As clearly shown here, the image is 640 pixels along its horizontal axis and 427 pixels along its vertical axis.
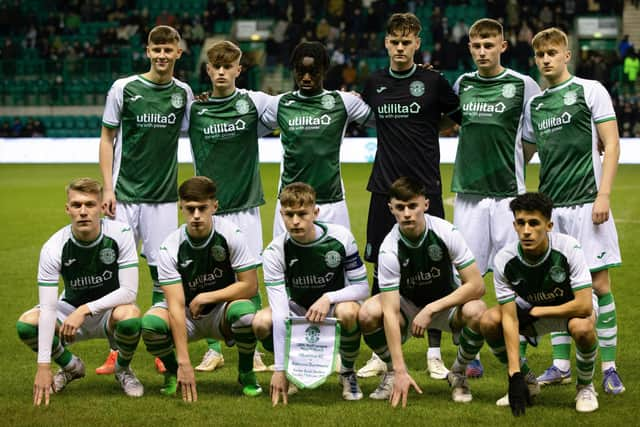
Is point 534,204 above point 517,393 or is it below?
above

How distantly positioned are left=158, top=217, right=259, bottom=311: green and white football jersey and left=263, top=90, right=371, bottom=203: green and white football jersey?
2.31 ft

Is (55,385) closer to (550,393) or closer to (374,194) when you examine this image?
(374,194)

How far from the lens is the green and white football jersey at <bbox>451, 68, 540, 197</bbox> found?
555 cm

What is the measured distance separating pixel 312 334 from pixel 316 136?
4.23 ft

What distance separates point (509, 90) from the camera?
18.3ft

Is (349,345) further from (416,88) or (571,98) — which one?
(571,98)

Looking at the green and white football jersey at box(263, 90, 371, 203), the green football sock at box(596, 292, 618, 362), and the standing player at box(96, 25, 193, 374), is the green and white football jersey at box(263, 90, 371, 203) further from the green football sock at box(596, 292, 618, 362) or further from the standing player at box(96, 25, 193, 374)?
the green football sock at box(596, 292, 618, 362)

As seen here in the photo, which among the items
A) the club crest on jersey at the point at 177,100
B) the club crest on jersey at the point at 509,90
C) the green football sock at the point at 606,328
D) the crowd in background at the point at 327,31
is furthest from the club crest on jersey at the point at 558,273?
the crowd in background at the point at 327,31

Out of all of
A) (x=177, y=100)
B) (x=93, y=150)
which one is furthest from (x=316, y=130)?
(x=93, y=150)

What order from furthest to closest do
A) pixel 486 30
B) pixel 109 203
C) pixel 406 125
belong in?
1. pixel 109 203
2. pixel 406 125
3. pixel 486 30

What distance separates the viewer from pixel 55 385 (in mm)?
A: 5168

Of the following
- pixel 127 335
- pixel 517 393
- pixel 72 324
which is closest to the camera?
pixel 517 393

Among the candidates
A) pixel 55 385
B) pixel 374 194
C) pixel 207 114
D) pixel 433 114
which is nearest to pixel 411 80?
pixel 433 114

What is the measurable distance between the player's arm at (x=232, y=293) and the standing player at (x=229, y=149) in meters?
0.58
